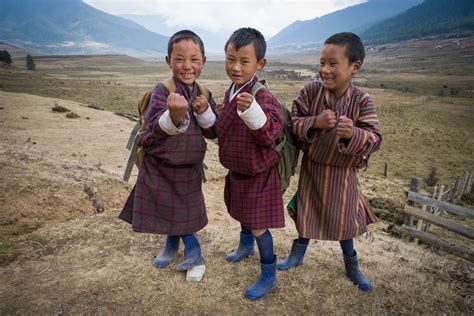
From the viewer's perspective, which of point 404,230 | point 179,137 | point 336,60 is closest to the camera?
point 336,60

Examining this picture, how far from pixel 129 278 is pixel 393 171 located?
11352 mm

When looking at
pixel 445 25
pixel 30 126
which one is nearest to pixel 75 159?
pixel 30 126

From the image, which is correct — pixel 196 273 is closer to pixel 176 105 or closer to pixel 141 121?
pixel 141 121

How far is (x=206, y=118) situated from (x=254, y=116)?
0.55 metres

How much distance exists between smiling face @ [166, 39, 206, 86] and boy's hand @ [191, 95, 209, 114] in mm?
222

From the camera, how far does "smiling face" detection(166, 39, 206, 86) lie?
223 centimetres

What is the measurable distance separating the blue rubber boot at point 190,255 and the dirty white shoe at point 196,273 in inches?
1.5

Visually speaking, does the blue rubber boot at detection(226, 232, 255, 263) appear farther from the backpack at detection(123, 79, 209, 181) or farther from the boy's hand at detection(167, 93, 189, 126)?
the boy's hand at detection(167, 93, 189, 126)

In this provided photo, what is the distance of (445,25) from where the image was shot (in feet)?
470

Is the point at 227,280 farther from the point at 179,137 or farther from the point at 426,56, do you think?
the point at 426,56

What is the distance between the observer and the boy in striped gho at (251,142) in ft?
6.68

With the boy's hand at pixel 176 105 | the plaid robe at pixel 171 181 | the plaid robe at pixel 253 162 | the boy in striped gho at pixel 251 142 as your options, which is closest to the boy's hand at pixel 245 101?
the boy in striped gho at pixel 251 142

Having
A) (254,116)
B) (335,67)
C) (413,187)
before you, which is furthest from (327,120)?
(413,187)

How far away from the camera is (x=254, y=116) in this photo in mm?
1882
